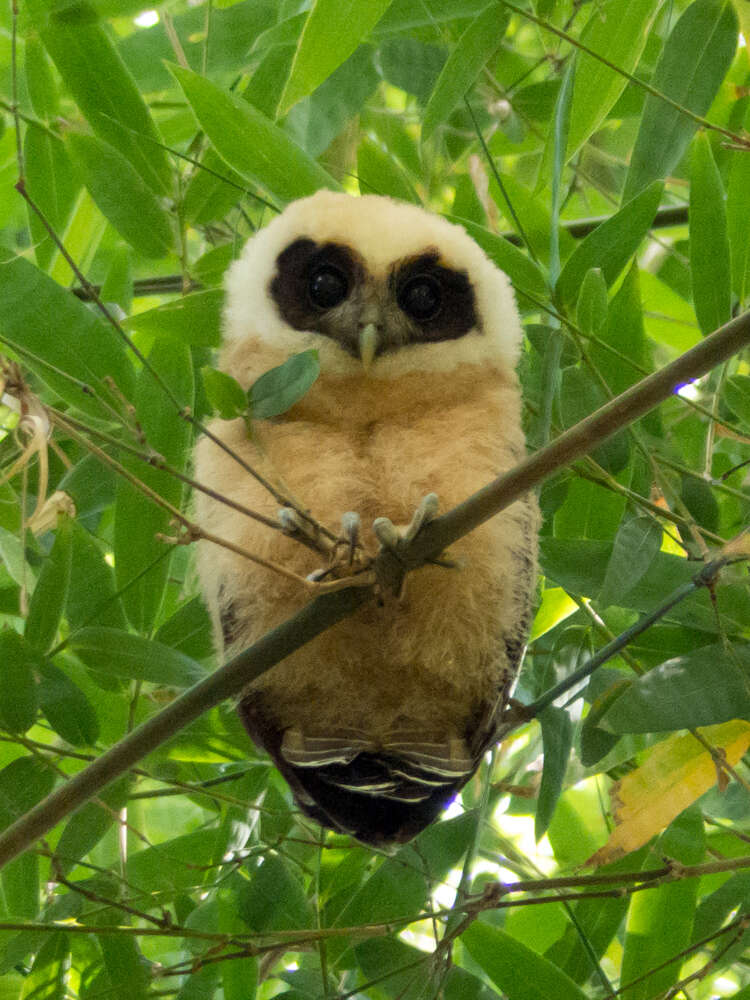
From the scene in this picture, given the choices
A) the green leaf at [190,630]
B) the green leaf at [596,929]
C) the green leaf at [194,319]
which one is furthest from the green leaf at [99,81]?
the green leaf at [596,929]

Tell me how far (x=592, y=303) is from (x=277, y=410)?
481 millimetres

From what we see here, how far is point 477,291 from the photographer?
6.26 feet

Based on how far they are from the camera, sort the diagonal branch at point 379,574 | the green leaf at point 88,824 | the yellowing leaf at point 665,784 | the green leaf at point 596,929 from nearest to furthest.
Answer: the diagonal branch at point 379,574 < the yellowing leaf at point 665,784 < the green leaf at point 88,824 < the green leaf at point 596,929

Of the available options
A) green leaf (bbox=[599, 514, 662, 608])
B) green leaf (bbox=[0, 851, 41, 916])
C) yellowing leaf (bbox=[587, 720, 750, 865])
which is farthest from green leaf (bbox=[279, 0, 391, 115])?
green leaf (bbox=[0, 851, 41, 916])

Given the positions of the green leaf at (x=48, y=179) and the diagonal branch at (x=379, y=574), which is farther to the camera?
the green leaf at (x=48, y=179)

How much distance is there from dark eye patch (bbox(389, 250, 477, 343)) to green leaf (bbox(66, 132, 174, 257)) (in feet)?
1.32

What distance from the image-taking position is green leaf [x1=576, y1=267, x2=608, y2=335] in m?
1.58

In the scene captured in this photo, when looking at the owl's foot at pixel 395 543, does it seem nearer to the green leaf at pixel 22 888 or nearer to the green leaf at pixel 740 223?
the green leaf at pixel 740 223

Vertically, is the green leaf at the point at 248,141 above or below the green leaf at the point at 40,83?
below

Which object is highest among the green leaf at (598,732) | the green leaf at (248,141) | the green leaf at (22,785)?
the green leaf at (248,141)

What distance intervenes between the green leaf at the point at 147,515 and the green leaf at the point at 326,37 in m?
0.46

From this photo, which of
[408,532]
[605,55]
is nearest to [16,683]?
[408,532]

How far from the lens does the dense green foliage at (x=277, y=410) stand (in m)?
1.59

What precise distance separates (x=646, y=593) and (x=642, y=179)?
60 centimetres
